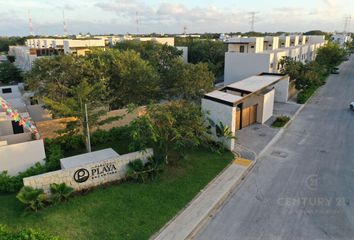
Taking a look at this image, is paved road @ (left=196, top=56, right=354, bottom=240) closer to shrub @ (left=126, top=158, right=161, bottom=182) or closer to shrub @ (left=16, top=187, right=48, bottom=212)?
shrub @ (left=126, top=158, right=161, bottom=182)

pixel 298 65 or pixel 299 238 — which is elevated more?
pixel 298 65

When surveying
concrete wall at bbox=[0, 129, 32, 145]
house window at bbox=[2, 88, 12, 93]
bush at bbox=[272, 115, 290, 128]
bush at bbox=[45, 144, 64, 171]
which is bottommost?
bush at bbox=[272, 115, 290, 128]

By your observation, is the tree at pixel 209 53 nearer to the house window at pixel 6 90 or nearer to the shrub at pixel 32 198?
the house window at pixel 6 90

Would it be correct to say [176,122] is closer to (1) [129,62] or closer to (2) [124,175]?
(2) [124,175]

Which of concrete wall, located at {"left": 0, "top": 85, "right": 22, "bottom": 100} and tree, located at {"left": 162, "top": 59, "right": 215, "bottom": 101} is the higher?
tree, located at {"left": 162, "top": 59, "right": 215, "bottom": 101}

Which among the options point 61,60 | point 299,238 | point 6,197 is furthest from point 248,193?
point 61,60

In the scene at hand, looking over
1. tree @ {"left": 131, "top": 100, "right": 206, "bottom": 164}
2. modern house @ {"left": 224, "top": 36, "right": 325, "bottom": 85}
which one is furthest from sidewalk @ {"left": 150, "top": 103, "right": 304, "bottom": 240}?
modern house @ {"left": 224, "top": 36, "right": 325, "bottom": 85}

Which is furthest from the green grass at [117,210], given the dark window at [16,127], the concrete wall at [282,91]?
the concrete wall at [282,91]
